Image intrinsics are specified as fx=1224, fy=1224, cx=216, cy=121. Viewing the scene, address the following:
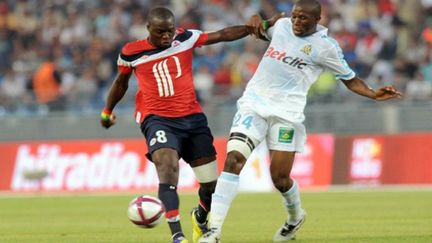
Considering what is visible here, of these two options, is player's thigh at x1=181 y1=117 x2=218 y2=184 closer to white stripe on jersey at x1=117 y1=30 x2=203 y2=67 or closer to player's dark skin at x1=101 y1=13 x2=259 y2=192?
player's dark skin at x1=101 y1=13 x2=259 y2=192

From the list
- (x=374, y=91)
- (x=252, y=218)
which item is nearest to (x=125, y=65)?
(x=374, y=91)

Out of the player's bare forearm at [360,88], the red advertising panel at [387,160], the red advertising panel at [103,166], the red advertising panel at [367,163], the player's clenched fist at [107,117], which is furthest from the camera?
the red advertising panel at [103,166]

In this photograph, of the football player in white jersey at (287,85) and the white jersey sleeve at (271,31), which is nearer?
the football player in white jersey at (287,85)

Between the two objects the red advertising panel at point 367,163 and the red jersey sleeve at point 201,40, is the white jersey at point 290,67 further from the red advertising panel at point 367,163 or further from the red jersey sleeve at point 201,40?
the red advertising panel at point 367,163

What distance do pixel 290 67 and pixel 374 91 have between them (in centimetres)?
92

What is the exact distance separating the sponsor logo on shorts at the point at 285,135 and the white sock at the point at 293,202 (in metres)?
0.59

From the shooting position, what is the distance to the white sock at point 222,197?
12.1 m

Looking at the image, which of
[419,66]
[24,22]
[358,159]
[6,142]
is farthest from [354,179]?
[24,22]

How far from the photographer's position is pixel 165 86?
12844 mm

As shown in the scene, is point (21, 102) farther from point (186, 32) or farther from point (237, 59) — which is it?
point (186, 32)

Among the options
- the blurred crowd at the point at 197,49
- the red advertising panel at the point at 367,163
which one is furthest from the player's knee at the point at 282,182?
the blurred crowd at the point at 197,49

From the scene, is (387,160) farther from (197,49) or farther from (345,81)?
(345,81)

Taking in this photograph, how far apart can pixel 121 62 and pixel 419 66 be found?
15353 millimetres

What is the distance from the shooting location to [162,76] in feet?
42.2
